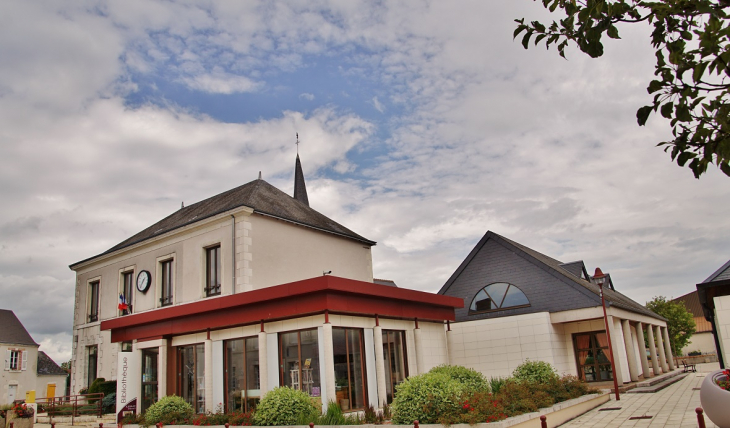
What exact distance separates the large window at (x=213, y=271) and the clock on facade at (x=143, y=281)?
3584 millimetres

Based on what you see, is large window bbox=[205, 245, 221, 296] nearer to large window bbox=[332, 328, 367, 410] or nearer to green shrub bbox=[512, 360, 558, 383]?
large window bbox=[332, 328, 367, 410]

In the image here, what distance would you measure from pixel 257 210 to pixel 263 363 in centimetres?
613

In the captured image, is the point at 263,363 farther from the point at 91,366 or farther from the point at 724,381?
the point at 91,366

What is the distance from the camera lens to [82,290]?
85.3ft

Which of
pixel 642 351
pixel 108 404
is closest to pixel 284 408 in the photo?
pixel 108 404

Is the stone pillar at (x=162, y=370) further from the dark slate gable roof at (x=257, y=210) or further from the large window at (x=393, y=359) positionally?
the large window at (x=393, y=359)

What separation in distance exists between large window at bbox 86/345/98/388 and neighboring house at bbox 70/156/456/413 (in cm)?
5

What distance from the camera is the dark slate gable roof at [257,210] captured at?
20891mm

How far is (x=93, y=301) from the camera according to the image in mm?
25547

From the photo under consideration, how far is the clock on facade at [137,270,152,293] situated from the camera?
2222 centimetres

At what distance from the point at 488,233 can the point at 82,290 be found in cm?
1879

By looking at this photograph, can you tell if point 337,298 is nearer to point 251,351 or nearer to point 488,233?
point 251,351

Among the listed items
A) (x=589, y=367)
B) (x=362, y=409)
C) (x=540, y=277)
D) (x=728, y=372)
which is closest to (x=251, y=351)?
(x=362, y=409)

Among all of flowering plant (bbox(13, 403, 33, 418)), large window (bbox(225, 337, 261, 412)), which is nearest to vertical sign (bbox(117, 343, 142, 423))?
flowering plant (bbox(13, 403, 33, 418))
